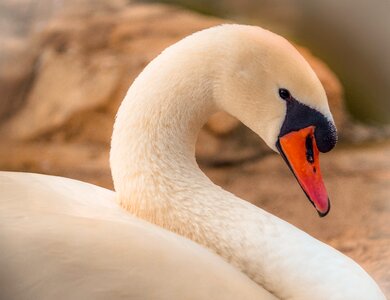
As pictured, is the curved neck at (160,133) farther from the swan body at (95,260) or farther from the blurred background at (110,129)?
the blurred background at (110,129)

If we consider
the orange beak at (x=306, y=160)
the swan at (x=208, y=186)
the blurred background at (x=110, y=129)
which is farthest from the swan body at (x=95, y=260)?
the blurred background at (x=110, y=129)

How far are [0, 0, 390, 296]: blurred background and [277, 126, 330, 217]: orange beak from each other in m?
0.16

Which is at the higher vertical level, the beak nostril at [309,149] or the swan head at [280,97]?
the swan head at [280,97]

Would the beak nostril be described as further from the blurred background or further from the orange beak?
the blurred background

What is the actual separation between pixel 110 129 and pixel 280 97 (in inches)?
32.3

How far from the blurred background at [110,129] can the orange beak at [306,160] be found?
6.3 inches

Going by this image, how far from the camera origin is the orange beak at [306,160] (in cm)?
90

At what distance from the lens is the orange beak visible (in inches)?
35.5

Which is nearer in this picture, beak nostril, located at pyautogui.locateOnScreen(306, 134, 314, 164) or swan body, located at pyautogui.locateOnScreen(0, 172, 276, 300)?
swan body, located at pyautogui.locateOnScreen(0, 172, 276, 300)

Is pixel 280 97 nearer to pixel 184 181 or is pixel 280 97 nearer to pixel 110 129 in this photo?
pixel 184 181

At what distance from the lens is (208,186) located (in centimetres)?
94

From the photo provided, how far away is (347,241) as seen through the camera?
4.66 ft

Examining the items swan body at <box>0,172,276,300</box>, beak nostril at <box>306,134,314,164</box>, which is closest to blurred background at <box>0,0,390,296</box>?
beak nostril at <box>306,134,314,164</box>

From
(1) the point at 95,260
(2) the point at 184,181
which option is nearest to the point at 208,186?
(2) the point at 184,181
